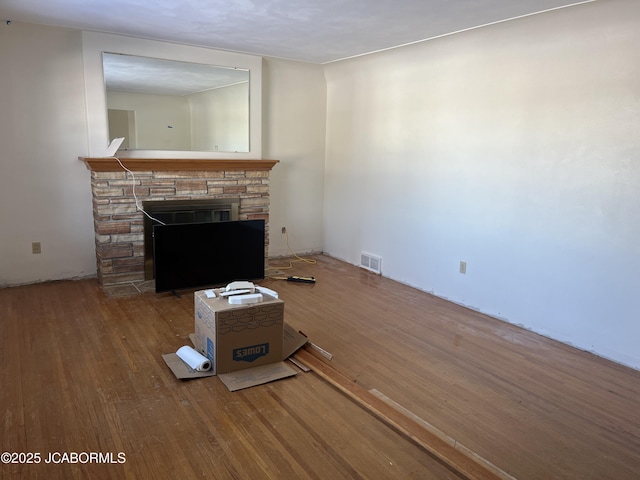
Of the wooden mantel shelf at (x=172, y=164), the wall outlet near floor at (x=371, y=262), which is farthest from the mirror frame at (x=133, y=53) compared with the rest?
the wall outlet near floor at (x=371, y=262)

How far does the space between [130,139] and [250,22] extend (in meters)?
1.64

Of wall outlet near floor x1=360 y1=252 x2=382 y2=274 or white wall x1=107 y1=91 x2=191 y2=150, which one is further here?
wall outlet near floor x1=360 y1=252 x2=382 y2=274

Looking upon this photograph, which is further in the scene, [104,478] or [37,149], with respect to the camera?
[37,149]

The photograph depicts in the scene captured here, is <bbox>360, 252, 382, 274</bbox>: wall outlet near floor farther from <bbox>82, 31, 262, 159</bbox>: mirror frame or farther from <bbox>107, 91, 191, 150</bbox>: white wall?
<bbox>107, 91, 191, 150</bbox>: white wall

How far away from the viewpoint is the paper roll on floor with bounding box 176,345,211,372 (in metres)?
2.67

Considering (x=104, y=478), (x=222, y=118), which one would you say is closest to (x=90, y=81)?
(x=222, y=118)

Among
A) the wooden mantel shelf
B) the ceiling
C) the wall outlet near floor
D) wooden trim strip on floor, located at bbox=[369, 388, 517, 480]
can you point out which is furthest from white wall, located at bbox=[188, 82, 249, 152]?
wooden trim strip on floor, located at bbox=[369, 388, 517, 480]

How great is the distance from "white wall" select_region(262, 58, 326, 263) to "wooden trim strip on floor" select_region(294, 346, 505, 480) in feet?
9.65

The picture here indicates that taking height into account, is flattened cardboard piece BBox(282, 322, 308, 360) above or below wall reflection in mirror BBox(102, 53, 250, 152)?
below

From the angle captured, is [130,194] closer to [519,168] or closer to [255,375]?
[255,375]

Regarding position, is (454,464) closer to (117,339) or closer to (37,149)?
(117,339)

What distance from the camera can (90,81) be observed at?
Result: 13.6ft

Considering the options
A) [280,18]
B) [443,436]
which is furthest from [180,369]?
[280,18]

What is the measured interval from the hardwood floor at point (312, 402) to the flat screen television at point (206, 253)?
0.38m
